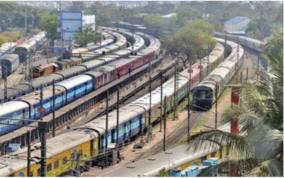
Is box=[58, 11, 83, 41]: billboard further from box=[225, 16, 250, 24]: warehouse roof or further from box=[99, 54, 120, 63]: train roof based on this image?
box=[225, 16, 250, 24]: warehouse roof

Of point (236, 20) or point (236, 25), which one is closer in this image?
point (236, 25)

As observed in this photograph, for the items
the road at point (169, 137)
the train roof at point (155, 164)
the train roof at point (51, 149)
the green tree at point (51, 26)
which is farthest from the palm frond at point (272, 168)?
the green tree at point (51, 26)

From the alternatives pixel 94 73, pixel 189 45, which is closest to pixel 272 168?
pixel 94 73

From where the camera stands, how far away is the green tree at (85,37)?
182ft

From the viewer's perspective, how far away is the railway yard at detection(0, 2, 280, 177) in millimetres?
13703

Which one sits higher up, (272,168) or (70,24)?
(272,168)

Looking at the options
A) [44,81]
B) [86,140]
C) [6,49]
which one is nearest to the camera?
[86,140]

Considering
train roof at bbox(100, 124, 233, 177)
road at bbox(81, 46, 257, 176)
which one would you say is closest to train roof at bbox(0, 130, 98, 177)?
road at bbox(81, 46, 257, 176)

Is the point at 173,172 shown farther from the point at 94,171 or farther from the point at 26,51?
the point at 26,51

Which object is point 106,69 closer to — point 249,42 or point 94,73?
point 94,73

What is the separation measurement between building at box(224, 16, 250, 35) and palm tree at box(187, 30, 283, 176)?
73.6 m

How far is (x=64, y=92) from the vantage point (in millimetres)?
24969

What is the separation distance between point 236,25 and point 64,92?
57.2m

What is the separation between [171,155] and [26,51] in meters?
36.4
